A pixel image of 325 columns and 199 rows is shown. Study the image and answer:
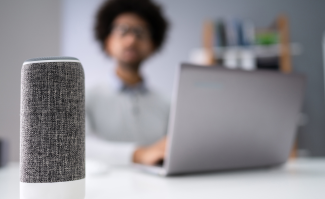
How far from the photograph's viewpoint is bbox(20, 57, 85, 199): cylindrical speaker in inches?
15.7

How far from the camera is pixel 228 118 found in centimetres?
70

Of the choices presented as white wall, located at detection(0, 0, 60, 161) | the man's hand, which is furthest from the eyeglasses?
the man's hand

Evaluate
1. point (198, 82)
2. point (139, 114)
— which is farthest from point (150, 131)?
point (198, 82)

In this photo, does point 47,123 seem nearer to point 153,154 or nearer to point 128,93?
point 153,154

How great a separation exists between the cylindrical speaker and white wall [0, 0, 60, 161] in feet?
4.13

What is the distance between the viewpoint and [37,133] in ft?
1.31

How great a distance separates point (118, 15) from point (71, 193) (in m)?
1.39

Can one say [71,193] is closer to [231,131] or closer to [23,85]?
[23,85]

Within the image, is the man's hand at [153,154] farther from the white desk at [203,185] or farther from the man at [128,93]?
the man at [128,93]

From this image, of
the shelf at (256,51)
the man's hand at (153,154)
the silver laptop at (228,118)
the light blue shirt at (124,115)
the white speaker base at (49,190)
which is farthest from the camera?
the shelf at (256,51)

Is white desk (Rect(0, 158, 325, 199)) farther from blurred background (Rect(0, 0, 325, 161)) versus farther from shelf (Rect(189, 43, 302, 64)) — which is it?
shelf (Rect(189, 43, 302, 64))

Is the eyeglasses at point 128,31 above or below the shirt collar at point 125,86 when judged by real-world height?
above

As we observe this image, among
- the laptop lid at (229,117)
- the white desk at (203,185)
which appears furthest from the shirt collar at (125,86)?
the laptop lid at (229,117)

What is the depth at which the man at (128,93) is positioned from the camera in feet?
5.08
